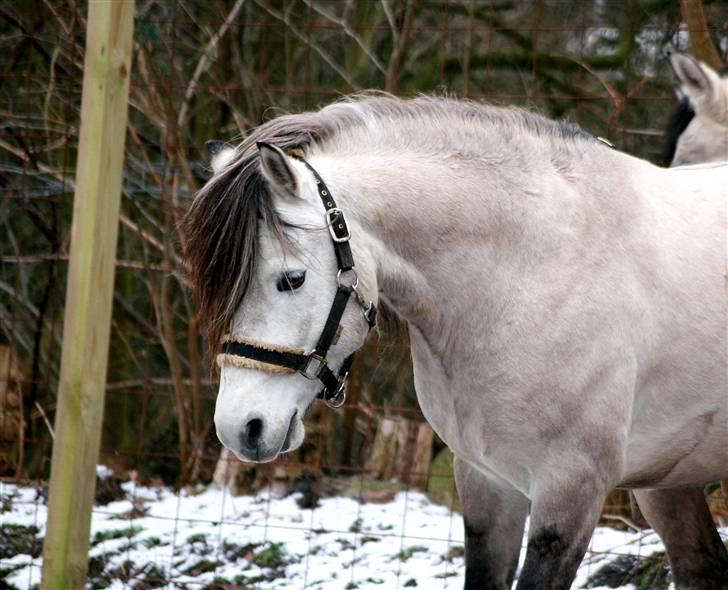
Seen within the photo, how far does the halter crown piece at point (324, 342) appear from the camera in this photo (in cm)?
241

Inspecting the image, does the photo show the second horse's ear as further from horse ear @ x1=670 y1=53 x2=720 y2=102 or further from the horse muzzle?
the horse muzzle

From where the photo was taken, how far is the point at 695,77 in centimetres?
385

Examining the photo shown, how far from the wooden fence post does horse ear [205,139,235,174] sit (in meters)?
0.28

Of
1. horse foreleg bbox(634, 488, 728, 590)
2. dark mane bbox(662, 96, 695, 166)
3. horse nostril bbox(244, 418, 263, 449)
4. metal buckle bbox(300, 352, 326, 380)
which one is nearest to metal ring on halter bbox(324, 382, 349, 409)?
metal buckle bbox(300, 352, 326, 380)

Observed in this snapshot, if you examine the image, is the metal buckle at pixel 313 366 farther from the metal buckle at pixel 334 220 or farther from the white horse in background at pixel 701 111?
the white horse in background at pixel 701 111

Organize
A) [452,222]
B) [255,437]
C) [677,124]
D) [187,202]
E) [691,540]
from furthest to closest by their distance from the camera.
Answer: [187,202] < [677,124] < [691,540] < [452,222] < [255,437]

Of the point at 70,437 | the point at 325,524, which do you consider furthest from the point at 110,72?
the point at 325,524

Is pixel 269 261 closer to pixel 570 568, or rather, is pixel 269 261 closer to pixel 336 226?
pixel 336 226

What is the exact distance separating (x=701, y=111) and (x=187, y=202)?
3116 mm

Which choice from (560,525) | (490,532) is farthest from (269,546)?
(560,525)

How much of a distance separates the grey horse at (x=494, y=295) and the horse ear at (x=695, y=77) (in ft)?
3.45

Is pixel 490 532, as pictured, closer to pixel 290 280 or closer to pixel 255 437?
pixel 255 437

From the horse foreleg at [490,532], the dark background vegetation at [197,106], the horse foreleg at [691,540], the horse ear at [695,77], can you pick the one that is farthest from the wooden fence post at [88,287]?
the dark background vegetation at [197,106]

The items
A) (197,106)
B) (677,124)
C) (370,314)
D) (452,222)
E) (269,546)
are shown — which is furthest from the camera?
(197,106)
